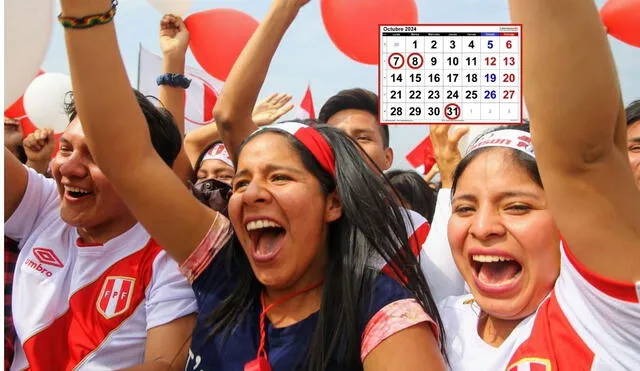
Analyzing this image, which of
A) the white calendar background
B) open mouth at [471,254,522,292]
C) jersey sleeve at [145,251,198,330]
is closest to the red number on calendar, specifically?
the white calendar background

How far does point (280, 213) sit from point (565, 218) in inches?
24.7

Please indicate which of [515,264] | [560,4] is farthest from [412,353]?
[560,4]

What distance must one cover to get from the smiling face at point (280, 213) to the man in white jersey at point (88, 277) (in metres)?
0.24

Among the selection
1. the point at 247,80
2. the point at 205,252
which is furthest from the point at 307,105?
the point at 205,252

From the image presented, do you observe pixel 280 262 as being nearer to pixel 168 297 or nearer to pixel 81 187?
pixel 168 297

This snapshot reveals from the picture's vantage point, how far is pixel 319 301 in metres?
1.40

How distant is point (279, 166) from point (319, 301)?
0.96 ft

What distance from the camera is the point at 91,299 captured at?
1.56m

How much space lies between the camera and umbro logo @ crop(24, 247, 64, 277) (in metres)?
1.63

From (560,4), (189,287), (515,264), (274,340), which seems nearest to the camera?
(560,4)

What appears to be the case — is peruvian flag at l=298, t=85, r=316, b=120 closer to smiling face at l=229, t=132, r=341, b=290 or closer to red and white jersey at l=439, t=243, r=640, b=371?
smiling face at l=229, t=132, r=341, b=290

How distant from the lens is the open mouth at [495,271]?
1389 mm

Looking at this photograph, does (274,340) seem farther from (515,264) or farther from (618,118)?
(618,118)

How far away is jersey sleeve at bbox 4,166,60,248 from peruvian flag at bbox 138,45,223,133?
186cm
